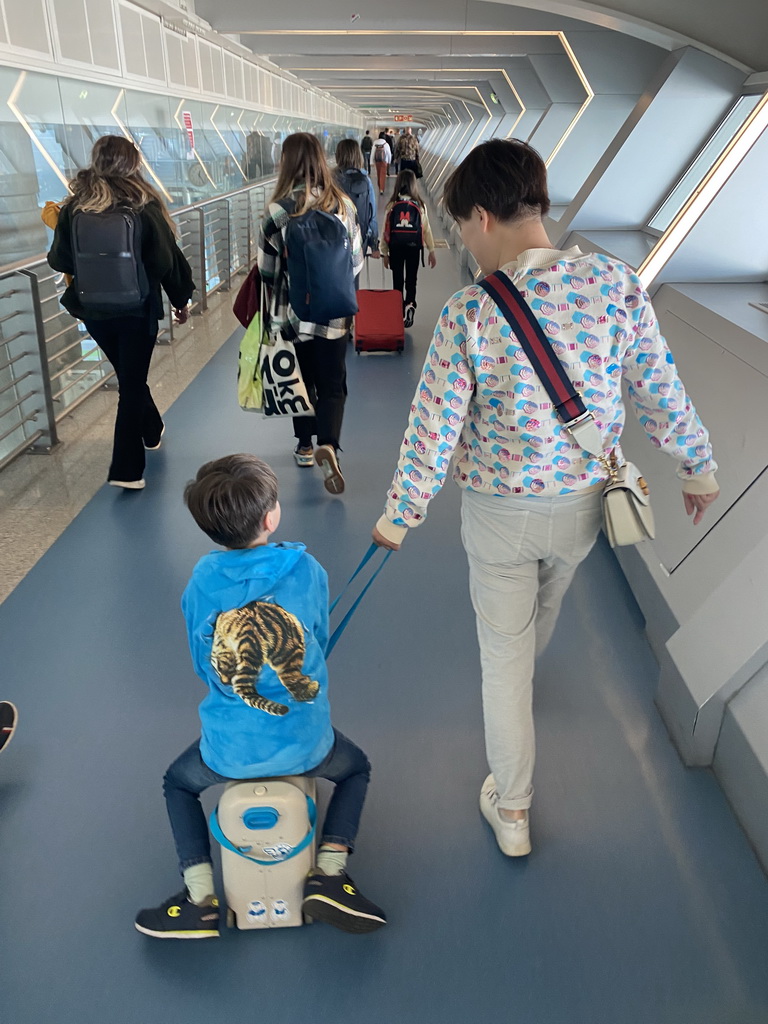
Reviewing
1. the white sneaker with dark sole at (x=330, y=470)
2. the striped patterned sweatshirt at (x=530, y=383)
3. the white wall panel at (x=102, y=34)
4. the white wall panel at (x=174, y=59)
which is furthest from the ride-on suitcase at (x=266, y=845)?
the white wall panel at (x=174, y=59)

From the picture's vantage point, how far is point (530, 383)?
170cm

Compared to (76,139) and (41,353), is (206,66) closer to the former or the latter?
(76,139)

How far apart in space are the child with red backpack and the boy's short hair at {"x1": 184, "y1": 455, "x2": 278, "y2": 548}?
5579 millimetres

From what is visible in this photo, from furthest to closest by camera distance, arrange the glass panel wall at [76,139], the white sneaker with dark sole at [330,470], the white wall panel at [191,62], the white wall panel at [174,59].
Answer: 1. the white wall panel at [191,62]
2. the white wall panel at [174,59]
3. the glass panel wall at [76,139]
4. the white sneaker with dark sole at [330,470]

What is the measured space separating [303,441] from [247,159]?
10290 mm

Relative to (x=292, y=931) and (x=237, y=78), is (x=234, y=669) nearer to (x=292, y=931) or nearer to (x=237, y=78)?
(x=292, y=931)

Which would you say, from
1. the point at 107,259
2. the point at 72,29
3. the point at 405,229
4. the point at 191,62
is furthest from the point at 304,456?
the point at 191,62

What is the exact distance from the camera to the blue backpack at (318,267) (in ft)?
12.0

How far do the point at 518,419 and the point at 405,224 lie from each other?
5.73m

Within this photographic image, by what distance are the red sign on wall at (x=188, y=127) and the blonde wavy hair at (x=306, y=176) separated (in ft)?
20.8

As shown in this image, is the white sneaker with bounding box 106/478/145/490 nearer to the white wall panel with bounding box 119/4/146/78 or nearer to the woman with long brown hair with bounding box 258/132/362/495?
the woman with long brown hair with bounding box 258/132/362/495

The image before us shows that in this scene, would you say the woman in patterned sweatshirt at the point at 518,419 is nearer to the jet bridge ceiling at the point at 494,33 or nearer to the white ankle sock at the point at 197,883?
the white ankle sock at the point at 197,883

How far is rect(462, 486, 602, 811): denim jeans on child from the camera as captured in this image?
1.87 metres

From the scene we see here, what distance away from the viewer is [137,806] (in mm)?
2250
